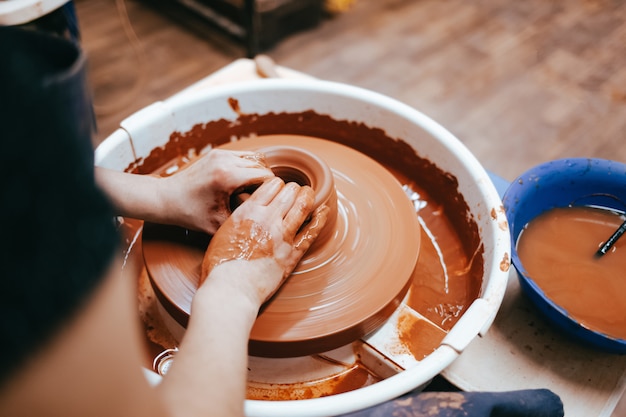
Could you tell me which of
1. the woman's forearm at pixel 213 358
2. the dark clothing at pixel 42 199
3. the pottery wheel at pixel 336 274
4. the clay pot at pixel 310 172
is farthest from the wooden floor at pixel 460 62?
the dark clothing at pixel 42 199

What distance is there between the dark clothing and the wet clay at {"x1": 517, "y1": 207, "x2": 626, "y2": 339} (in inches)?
38.7

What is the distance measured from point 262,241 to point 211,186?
0.65 ft

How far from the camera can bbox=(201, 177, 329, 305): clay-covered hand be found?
845mm

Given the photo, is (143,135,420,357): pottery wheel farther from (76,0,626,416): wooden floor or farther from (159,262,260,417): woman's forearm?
(76,0,626,416): wooden floor

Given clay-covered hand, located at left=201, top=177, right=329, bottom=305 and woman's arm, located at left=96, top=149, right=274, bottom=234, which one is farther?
woman's arm, located at left=96, top=149, right=274, bottom=234

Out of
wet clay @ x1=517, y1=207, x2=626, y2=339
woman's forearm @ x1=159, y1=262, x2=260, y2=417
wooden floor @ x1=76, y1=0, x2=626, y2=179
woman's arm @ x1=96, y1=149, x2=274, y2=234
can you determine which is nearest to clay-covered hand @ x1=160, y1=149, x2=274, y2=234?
woman's arm @ x1=96, y1=149, x2=274, y2=234

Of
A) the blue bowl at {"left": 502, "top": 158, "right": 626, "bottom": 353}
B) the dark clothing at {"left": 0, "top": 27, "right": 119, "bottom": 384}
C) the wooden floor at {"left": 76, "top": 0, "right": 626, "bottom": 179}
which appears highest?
the dark clothing at {"left": 0, "top": 27, "right": 119, "bottom": 384}

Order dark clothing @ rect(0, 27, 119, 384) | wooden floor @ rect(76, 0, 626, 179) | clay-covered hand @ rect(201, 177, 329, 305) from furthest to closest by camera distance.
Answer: wooden floor @ rect(76, 0, 626, 179) → clay-covered hand @ rect(201, 177, 329, 305) → dark clothing @ rect(0, 27, 119, 384)

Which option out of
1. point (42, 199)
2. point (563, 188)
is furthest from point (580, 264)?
point (42, 199)

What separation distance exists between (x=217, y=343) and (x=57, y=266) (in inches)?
12.0

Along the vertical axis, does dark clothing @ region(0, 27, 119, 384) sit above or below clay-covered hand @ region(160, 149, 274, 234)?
above

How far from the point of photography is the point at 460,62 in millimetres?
3002

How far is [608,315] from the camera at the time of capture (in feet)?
3.44

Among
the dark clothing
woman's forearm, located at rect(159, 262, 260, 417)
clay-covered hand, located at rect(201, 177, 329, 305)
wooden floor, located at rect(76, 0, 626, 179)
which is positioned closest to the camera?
the dark clothing
